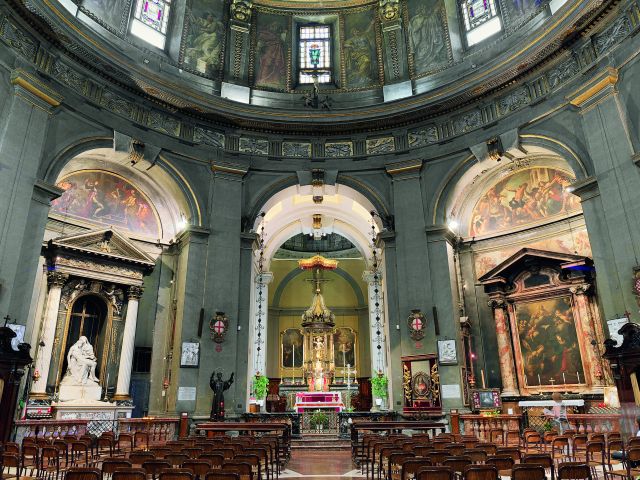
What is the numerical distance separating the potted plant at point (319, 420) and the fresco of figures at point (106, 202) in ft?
26.6

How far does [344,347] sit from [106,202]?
16634mm

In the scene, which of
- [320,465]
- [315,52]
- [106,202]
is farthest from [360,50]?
[320,465]

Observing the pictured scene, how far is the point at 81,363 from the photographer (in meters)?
14.3

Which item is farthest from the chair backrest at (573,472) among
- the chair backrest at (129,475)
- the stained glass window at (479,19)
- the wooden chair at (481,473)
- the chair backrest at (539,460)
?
the stained glass window at (479,19)

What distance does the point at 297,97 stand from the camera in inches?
741

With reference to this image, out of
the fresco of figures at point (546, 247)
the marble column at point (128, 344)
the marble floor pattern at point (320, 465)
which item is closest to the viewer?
the marble floor pattern at point (320, 465)

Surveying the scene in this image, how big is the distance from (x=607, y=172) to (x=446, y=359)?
667cm

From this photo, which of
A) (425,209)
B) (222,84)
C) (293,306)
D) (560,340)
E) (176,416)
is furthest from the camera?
(293,306)

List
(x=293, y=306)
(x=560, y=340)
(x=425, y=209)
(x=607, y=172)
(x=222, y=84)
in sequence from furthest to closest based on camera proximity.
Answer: (x=293, y=306) < (x=222, y=84) < (x=425, y=209) < (x=560, y=340) < (x=607, y=172)

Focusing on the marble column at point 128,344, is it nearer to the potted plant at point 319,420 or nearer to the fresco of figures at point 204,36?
the potted plant at point 319,420

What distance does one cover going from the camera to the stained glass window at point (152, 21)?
16.7m

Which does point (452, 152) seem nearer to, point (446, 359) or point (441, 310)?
point (441, 310)

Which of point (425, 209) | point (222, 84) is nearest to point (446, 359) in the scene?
point (425, 209)

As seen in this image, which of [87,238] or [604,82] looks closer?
[604,82]
